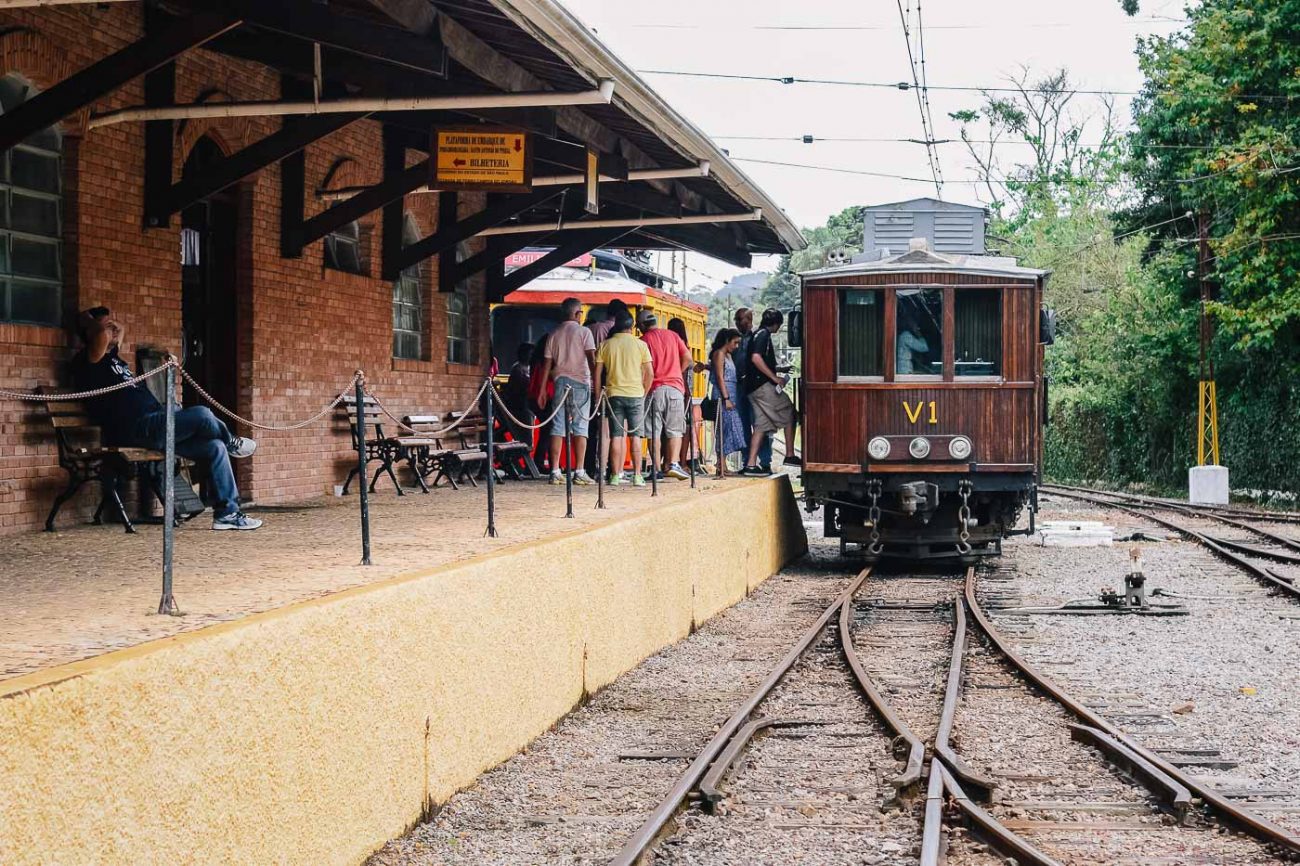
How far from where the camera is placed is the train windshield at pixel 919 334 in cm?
1553

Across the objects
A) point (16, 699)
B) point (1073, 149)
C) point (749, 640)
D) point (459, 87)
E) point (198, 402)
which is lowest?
point (749, 640)

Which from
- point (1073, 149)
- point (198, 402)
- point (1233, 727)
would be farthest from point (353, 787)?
point (1073, 149)

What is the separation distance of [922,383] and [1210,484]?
17.2 metres

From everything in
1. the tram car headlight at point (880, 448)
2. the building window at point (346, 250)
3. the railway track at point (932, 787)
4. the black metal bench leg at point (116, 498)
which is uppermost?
the building window at point (346, 250)

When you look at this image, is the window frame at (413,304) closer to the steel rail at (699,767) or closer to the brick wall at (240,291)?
the brick wall at (240,291)

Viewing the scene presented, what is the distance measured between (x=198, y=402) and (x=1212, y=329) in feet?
85.2

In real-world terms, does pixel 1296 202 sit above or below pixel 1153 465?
above

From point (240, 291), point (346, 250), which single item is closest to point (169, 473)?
point (240, 291)

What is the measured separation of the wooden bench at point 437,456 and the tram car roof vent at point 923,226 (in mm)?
7054

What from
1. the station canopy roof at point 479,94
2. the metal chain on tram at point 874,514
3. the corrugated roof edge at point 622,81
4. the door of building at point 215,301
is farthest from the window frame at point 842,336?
the door of building at point 215,301

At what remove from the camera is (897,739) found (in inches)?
294

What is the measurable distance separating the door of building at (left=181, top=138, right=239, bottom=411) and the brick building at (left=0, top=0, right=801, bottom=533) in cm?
2

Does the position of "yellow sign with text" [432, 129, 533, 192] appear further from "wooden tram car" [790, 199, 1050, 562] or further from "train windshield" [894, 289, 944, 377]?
"train windshield" [894, 289, 944, 377]

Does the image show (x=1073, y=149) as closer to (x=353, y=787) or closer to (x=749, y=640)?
(x=749, y=640)
